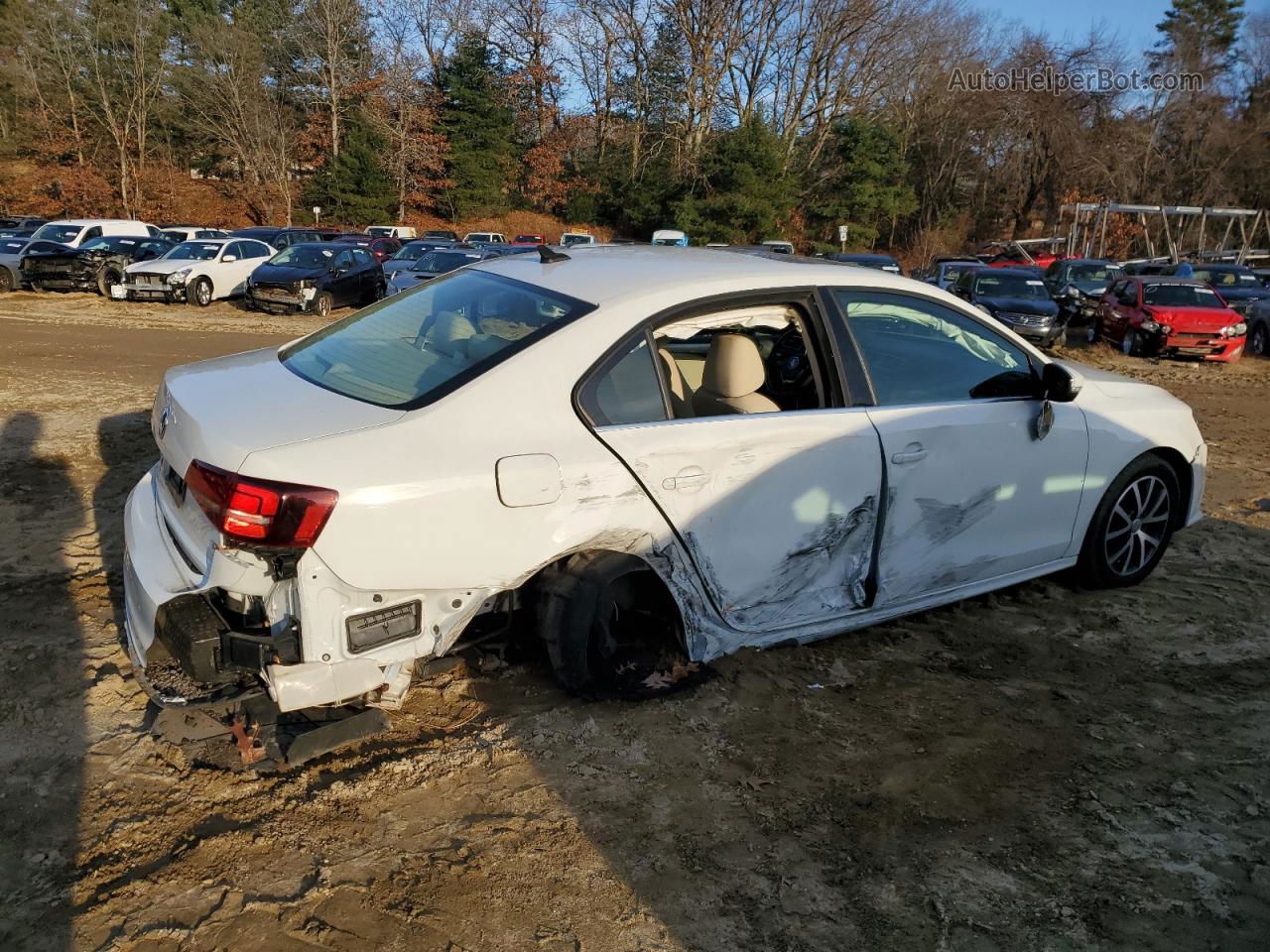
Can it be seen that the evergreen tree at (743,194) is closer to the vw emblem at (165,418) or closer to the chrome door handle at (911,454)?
the chrome door handle at (911,454)

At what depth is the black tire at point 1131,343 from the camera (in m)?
17.0

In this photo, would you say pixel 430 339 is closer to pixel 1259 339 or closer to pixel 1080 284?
pixel 1259 339

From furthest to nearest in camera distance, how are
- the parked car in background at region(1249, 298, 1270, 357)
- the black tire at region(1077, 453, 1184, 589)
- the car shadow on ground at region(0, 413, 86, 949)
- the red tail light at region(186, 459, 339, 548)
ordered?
the parked car in background at region(1249, 298, 1270, 357) < the black tire at region(1077, 453, 1184, 589) < the red tail light at region(186, 459, 339, 548) < the car shadow on ground at region(0, 413, 86, 949)

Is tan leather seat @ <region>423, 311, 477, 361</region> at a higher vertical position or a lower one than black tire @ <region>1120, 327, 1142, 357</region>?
higher

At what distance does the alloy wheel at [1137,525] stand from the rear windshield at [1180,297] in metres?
13.9

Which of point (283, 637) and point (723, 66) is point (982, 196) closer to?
point (723, 66)

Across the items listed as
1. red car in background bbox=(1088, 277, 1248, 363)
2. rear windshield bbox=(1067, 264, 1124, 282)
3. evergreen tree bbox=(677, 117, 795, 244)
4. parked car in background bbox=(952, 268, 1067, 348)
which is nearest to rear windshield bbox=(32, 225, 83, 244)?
parked car in background bbox=(952, 268, 1067, 348)

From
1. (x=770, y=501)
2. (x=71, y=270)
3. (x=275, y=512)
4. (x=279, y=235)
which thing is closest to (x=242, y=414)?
(x=275, y=512)

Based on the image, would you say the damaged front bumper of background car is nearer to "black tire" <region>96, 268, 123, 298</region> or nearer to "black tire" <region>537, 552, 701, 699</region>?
"black tire" <region>537, 552, 701, 699</region>

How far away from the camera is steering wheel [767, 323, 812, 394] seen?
13.1 feet

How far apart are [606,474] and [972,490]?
5.80ft

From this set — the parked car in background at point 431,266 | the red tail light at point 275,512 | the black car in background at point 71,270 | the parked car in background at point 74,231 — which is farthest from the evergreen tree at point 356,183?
the red tail light at point 275,512

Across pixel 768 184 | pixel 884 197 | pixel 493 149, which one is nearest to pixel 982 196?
pixel 884 197

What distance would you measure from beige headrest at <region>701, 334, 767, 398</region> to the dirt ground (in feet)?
3.71
